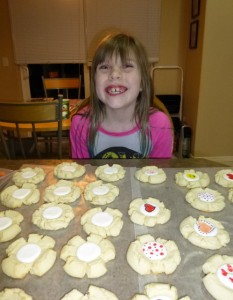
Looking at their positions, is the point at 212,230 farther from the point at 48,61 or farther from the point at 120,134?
the point at 48,61

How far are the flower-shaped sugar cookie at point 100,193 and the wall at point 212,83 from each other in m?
2.26

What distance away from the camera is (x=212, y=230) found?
1.99 ft

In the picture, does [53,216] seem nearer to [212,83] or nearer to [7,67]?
[212,83]

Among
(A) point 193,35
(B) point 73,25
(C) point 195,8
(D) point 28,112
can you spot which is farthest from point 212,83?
(D) point 28,112

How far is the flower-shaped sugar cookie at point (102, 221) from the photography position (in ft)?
2.01

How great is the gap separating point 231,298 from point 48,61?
3406 millimetres

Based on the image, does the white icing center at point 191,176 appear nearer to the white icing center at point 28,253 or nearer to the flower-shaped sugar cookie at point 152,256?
the flower-shaped sugar cookie at point 152,256

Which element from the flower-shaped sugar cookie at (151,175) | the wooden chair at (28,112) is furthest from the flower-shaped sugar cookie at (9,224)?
the wooden chair at (28,112)

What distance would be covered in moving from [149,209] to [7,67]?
11.1 ft

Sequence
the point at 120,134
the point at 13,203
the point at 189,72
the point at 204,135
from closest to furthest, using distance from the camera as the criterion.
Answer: the point at 13,203 → the point at 120,134 → the point at 204,135 → the point at 189,72

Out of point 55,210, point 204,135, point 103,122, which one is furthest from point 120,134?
point 204,135

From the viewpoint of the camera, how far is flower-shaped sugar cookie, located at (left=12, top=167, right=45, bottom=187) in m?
0.82

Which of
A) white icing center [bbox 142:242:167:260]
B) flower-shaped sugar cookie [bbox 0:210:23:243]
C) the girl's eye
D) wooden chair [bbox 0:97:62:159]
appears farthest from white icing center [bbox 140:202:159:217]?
wooden chair [bbox 0:97:62:159]

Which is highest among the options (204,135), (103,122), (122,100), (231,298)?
(122,100)
